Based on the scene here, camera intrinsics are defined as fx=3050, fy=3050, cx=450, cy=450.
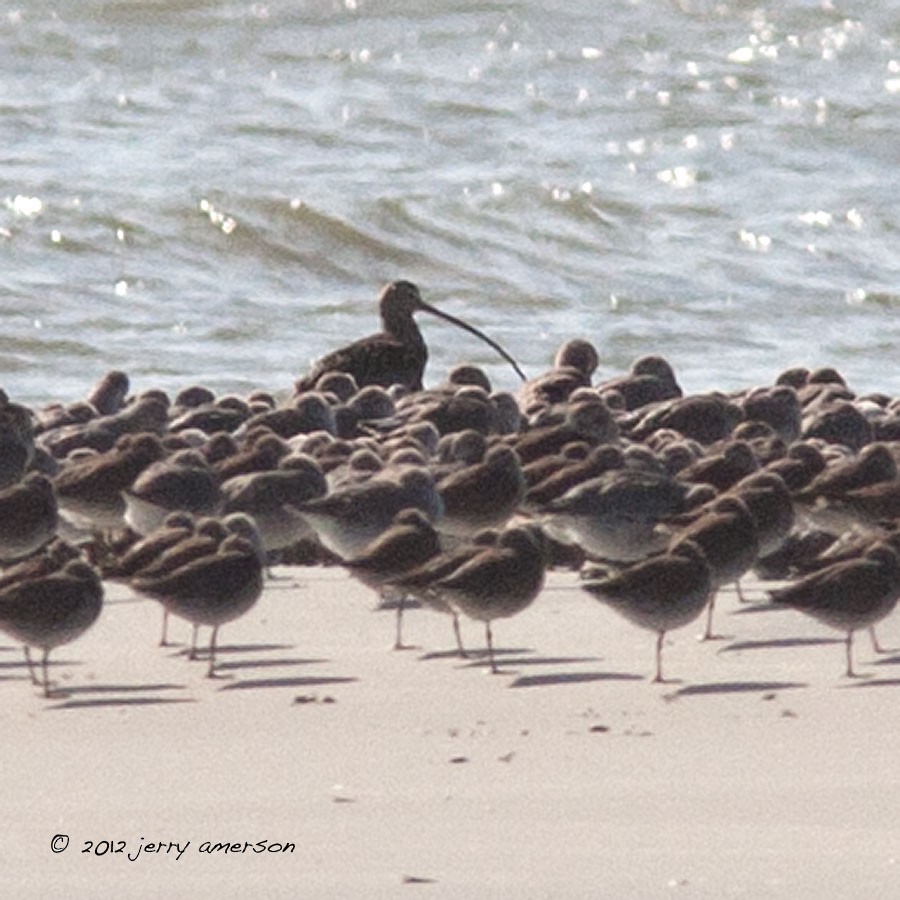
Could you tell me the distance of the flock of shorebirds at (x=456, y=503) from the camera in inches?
390

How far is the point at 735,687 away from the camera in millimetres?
9625

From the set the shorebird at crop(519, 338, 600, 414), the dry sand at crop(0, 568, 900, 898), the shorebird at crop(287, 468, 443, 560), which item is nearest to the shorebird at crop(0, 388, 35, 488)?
the dry sand at crop(0, 568, 900, 898)

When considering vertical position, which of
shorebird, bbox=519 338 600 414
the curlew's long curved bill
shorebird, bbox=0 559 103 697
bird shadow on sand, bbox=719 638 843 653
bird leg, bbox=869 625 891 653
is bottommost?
bird shadow on sand, bbox=719 638 843 653

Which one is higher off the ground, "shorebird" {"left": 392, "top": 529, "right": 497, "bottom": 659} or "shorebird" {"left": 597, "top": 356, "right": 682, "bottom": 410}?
"shorebird" {"left": 597, "top": 356, "right": 682, "bottom": 410}

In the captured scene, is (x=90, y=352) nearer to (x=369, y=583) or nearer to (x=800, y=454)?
(x=800, y=454)

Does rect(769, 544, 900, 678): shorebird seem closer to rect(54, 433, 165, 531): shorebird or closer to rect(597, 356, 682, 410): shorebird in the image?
rect(54, 433, 165, 531): shorebird

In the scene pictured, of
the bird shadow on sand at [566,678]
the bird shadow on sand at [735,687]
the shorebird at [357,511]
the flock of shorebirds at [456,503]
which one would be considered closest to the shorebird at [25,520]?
the flock of shorebirds at [456,503]

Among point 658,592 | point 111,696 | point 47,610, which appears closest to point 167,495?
point 47,610

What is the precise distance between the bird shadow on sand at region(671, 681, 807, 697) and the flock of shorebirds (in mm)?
203

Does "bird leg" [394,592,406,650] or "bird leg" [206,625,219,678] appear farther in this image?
"bird leg" [394,592,406,650]

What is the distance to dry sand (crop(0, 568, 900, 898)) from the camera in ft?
24.3

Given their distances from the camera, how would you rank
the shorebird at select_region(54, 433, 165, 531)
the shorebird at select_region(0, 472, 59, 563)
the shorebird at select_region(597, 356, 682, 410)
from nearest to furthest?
the shorebird at select_region(0, 472, 59, 563) < the shorebird at select_region(54, 433, 165, 531) < the shorebird at select_region(597, 356, 682, 410)

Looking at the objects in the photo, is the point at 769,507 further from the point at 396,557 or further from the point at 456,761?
the point at 456,761

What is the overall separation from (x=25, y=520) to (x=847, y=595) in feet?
10.4
